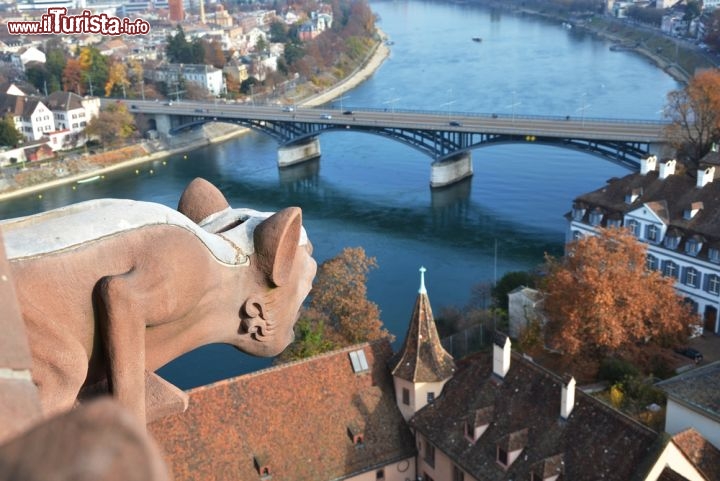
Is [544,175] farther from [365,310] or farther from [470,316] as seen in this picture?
[365,310]

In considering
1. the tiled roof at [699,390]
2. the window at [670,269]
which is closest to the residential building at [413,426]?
the tiled roof at [699,390]

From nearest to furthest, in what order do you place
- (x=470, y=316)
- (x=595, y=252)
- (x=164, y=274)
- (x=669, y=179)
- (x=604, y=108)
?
(x=164, y=274) → (x=595, y=252) → (x=470, y=316) → (x=669, y=179) → (x=604, y=108)

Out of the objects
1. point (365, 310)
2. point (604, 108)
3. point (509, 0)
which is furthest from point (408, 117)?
point (509, 0)

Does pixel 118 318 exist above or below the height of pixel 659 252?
above

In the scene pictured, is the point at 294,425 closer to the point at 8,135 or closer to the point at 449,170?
the point at 449,170

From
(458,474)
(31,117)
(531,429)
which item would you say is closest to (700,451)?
(531,429)

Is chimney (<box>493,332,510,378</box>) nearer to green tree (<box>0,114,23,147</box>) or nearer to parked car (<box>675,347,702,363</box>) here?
parked car (<box>675,347,702,363</box>)

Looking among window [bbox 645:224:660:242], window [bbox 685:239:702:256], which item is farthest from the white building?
window [bbox 685:239:702:256]
